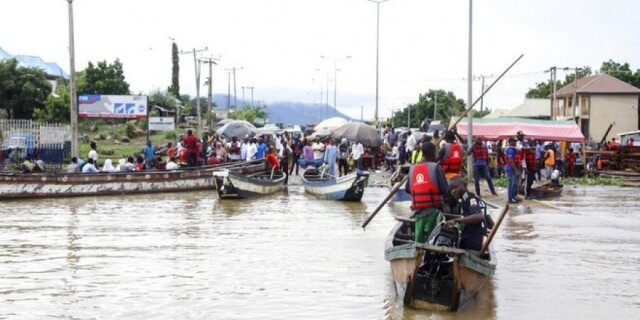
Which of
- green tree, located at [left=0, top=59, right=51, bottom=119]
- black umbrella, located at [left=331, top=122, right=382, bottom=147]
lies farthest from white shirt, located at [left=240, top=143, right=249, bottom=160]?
green tree, located at [left=0, top=59, right=51, bottom=119]

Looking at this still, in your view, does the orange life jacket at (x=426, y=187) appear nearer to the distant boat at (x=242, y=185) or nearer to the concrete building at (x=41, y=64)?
the distant boat at (x=242, y=185)

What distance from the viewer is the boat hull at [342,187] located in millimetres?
21328

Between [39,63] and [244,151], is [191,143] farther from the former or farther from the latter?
[39,63]

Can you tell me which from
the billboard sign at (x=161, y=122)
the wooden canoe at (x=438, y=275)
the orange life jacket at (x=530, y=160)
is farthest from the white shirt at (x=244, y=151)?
the wooden canoe at (x=438, y=275)

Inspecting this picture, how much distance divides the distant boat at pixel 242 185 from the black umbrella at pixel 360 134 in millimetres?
10469

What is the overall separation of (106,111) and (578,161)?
21.9m

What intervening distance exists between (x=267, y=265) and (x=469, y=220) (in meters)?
3.87

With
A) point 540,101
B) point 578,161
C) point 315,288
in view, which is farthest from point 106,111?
point 540,101

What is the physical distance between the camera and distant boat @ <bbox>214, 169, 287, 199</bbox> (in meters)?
22.0

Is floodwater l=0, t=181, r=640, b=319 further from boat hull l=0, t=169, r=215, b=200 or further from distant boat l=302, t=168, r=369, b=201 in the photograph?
distant boat l=302, t=168, r=369, b=201

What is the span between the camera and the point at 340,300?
32.1ft

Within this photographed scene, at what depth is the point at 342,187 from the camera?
21719mm

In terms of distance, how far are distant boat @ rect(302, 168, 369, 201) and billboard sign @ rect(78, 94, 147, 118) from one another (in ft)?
56.6

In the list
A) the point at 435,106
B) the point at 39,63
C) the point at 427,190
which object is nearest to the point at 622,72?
the point at 435,106
